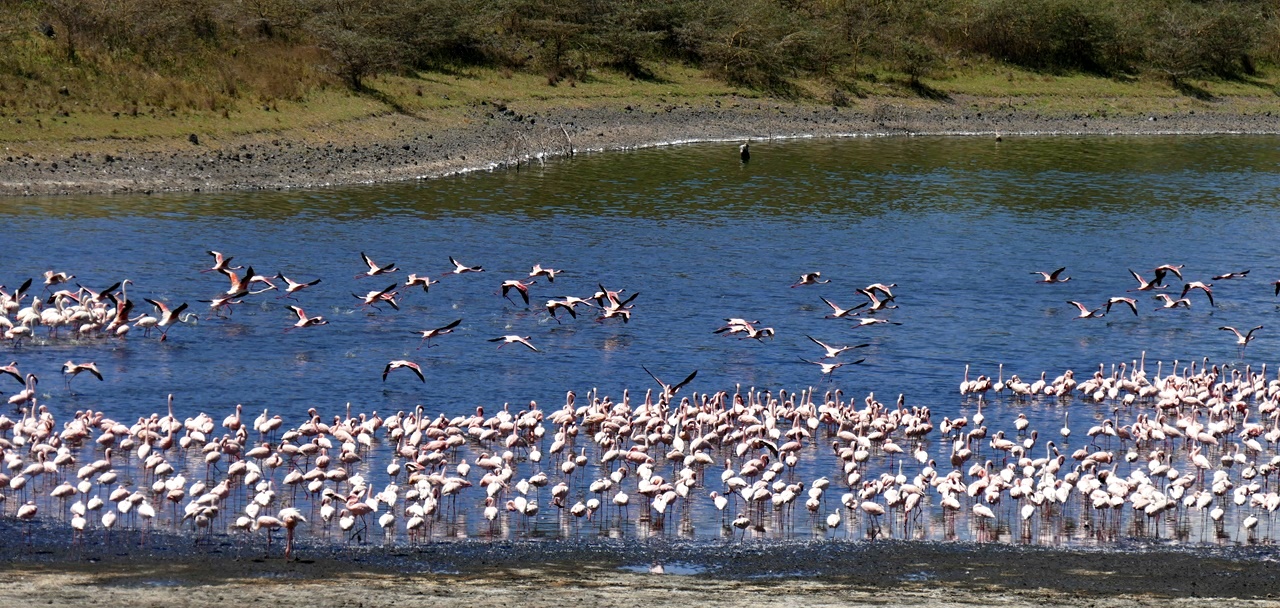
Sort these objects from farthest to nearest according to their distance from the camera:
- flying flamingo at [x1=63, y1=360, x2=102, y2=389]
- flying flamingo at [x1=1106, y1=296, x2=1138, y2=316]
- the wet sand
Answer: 1. flying flamingo at [x1=1106, y1=296, x2=1138, y2=316]
2. flying flamingo at [x1=63, y1=360, x2=102, y2=389]
3. the wet sand

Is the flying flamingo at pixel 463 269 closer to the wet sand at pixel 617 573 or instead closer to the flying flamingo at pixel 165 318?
the flying flamingo at pixel 165 318

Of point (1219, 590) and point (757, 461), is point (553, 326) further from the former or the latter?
point (1219, 590)

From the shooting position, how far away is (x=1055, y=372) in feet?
103

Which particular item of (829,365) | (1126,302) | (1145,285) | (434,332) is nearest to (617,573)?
(829,365)

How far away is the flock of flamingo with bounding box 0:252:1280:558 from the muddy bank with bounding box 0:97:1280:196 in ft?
66.0

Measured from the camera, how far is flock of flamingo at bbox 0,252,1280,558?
816 inches

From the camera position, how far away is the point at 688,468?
22.1 metres

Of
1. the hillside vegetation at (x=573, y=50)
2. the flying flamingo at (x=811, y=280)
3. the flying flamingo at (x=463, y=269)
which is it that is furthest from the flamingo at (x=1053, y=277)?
the hillside vegetation at (x=573, y=50)

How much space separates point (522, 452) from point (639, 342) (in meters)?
8.63

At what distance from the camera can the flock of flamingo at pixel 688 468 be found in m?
20.7

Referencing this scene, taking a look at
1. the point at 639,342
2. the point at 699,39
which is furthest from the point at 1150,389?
the point at 699,39

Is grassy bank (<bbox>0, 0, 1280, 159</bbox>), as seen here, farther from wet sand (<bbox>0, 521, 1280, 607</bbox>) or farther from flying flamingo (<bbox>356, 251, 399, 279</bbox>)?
wet sand (<bbox>0, 521, 1280, 607</bbox>)

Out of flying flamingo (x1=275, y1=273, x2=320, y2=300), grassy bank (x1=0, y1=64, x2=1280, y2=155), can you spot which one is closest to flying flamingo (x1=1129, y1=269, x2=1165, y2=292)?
flying flamingo (x1=275, y1=273, x2=320, y2=300)

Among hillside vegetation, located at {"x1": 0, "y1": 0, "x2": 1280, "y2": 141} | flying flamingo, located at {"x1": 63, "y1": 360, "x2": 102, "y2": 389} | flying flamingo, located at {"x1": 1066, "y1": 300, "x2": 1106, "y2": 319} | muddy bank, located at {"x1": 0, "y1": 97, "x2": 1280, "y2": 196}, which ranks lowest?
flying flamingo, located at {"x1": 1066, "y1": 300, "x2": 1106, "y2": 319}
